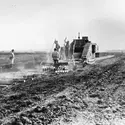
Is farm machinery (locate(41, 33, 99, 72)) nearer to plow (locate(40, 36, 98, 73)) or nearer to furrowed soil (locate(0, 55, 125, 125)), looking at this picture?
plow (locate(40, 36, 98, 73))

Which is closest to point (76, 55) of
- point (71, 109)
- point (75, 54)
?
point (75, 54)

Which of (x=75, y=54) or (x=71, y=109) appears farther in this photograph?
(x=75, y=54)

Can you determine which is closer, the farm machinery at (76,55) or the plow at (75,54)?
the farm machinery at (76,55)

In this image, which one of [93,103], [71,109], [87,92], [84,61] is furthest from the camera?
[84,61]

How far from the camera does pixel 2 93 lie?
9.53 meters

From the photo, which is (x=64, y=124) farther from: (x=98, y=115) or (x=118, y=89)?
(x=118, y=89)

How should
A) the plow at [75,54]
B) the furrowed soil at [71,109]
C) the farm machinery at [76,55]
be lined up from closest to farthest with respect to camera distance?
the furrowed soil at [71,109] < the farm machinery at [76,55] < the plow at [75,54]

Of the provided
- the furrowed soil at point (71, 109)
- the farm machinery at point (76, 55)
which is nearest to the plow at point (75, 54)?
the farm machinery at point (76, 55)

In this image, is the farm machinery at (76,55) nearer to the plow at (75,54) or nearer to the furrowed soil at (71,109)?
the plow at (75,54)

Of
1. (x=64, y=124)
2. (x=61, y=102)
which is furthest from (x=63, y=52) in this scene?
(x=64, y=124)

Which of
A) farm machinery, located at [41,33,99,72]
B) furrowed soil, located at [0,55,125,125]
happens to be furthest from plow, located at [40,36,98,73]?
furrowed soil, located at [0,55,125,125]

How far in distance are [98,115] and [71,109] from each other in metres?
0.78

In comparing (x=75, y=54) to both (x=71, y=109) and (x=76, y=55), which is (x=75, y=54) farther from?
(x=71, y=109)

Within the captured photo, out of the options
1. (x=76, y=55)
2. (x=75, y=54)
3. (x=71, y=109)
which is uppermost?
(x=75, y=54)
